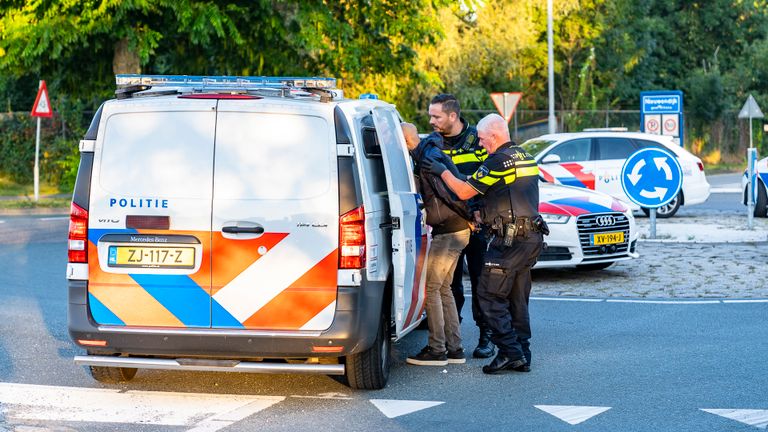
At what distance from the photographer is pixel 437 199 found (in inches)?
331

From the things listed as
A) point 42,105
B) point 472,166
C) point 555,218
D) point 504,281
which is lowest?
point 504,281

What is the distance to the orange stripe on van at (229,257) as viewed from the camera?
23.2 feet

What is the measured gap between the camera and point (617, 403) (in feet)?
23.8

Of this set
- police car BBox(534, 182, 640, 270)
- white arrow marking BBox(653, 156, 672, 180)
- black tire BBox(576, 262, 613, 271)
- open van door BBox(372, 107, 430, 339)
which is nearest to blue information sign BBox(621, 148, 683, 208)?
white arrow marking BBox(653, 156, 672, 180)

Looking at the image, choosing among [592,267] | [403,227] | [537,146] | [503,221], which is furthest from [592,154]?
[403,227]

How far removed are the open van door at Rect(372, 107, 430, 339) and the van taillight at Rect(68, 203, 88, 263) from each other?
1.82 metres

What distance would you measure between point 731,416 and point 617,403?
2.24ft

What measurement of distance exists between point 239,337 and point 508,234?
2097 mm

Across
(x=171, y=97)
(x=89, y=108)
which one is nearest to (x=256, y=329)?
(x=171, y=97)

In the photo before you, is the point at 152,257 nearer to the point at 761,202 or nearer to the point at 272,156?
the point at 272,156

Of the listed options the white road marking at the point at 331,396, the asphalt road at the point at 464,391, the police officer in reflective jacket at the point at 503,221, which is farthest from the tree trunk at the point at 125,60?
the white road marking at the point at 331,396

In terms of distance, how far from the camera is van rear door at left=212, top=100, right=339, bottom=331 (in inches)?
277

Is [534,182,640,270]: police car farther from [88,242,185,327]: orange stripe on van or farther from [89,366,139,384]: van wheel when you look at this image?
[88,242,185,327]: orange stripe on van

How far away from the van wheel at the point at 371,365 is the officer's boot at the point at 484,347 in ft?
4.44
